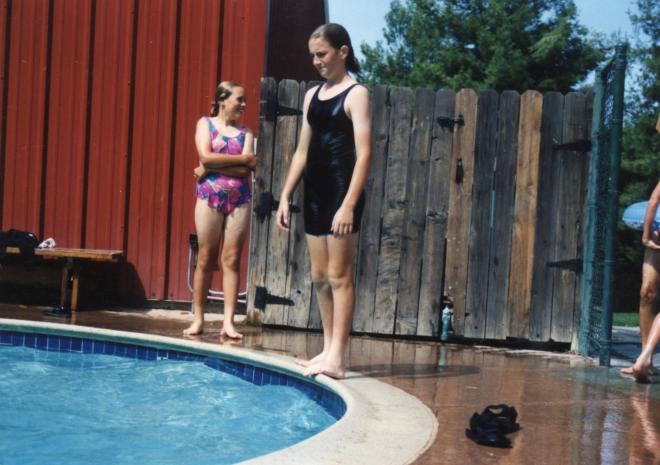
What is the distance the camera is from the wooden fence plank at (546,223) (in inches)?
257

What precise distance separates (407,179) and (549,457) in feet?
12.0

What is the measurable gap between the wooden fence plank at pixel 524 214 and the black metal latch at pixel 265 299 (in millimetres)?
1662

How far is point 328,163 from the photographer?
4441mm

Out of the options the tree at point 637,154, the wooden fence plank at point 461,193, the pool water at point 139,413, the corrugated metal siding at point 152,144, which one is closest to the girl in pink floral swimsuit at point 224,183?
the pool water at point 139,413

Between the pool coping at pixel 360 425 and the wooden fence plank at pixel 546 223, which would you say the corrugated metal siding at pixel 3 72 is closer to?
the pool coping at pixel 360 425

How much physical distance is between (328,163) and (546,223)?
2.65 m

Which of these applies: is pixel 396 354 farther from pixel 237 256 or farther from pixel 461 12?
pixel 461 12

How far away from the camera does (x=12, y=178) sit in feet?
26.4

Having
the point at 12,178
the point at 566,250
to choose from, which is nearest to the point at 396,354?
the point at 566,250

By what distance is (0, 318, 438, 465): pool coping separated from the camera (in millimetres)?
2967

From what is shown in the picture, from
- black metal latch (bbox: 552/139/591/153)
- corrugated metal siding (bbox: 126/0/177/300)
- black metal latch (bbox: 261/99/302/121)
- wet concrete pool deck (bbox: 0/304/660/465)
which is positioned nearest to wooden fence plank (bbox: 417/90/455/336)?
wet concrete pool deck (bbox: 0/304/660/465)

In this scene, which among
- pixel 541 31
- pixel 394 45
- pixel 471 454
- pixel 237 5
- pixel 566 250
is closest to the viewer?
pixel 471 454

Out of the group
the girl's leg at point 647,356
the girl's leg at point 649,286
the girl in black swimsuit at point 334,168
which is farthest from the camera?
the girl's leg at point 649,286

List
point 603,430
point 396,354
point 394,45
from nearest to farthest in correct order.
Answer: point 603,430 → point 396,354 → point 394,45
